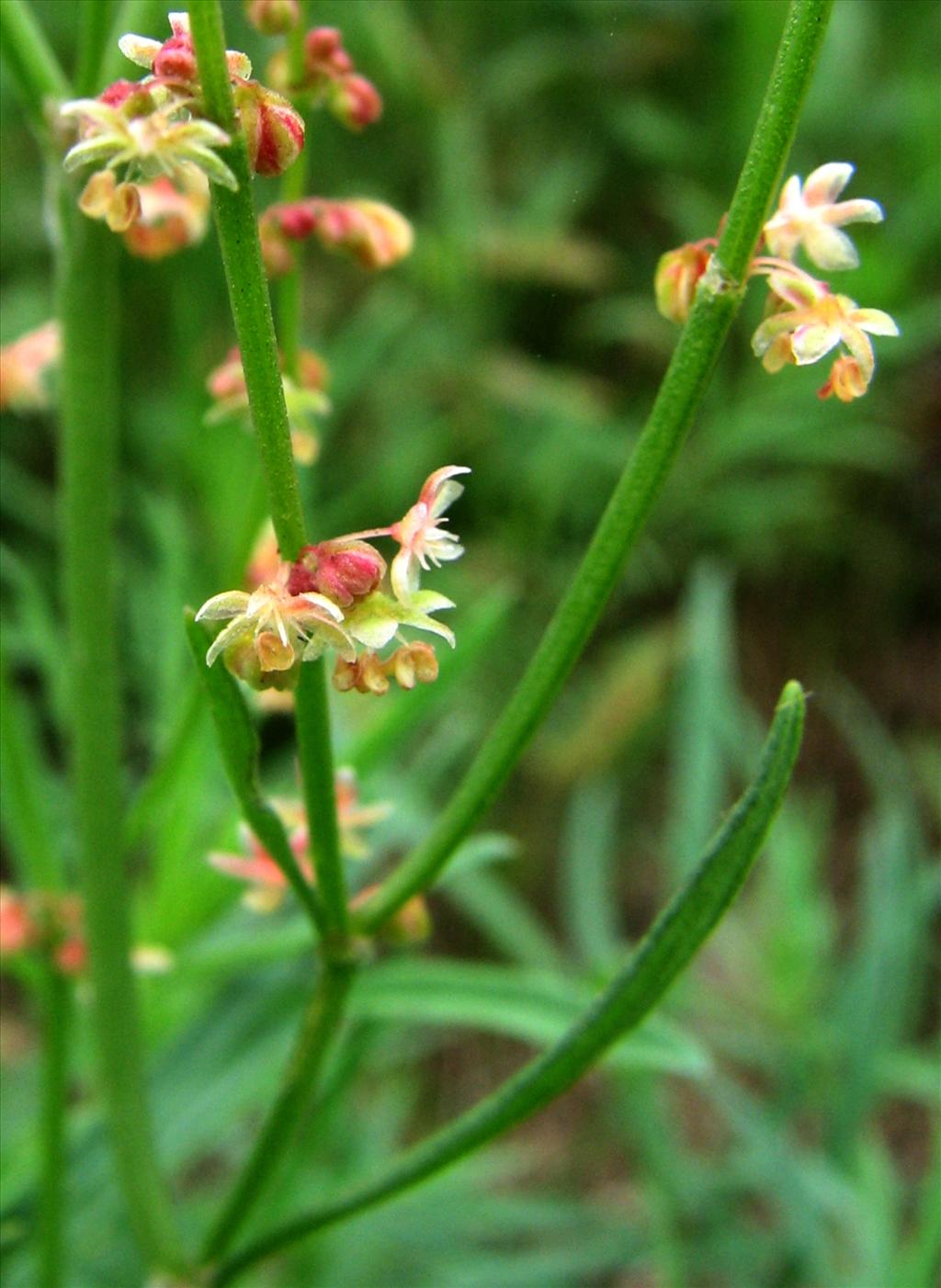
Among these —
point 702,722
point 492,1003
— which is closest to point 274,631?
point 492,1003

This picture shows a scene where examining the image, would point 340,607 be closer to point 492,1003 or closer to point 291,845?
point 291,845

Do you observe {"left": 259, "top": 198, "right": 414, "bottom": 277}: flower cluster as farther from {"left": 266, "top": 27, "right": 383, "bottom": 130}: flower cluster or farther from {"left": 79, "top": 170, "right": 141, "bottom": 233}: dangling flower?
{"left": 79, "top": 170, "right": 141, "bottom": 233}: dangling flower

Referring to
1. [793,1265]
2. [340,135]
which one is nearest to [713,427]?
[340,135]

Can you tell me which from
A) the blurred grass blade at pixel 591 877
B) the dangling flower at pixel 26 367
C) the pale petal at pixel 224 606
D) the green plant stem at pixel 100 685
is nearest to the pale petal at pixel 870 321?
the pale petal at pixel 224 606

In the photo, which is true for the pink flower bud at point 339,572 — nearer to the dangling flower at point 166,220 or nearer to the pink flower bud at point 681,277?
the pink flower bud at point 681,277

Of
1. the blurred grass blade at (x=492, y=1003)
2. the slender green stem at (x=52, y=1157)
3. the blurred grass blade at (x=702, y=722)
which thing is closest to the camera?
the slender green stem at (x=52, y=1157)
